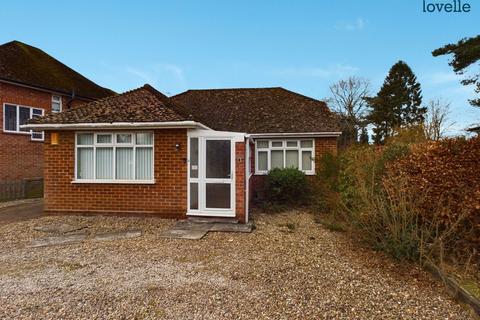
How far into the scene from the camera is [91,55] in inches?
448

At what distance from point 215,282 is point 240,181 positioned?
3.84 m

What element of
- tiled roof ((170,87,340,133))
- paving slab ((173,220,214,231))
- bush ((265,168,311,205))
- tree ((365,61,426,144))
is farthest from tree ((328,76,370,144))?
paving slab ((173,220,214,231))

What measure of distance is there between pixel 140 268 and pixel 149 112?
4963 millimetres

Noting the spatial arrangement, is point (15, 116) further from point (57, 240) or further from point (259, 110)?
point (259, 110)

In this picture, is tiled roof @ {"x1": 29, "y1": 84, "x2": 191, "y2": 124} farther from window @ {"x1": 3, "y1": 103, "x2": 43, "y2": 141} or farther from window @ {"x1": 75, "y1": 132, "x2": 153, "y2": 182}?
window @ {"x1": 3, "y1": 103, "x2": 43, "y2": 141}

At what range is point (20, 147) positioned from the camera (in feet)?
46.3

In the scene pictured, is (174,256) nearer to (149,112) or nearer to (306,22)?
(149,112)

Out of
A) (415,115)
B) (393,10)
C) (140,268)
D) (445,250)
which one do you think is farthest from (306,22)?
(415,115)

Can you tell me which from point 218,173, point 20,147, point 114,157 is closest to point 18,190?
point 20,147

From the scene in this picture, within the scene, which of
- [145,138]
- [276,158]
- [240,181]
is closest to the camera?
[240,181]

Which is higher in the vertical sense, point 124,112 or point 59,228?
point 124,112

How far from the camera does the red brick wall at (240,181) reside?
770 cm

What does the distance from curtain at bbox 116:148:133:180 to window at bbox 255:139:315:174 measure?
5.84 meters

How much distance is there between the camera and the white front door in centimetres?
782
